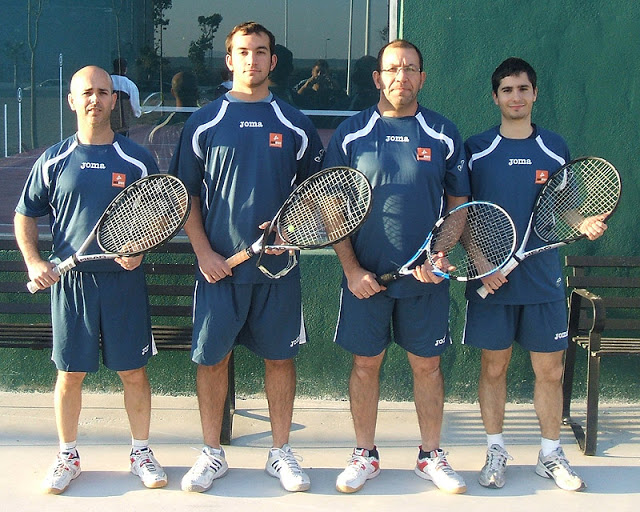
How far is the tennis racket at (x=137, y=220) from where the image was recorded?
341 cm

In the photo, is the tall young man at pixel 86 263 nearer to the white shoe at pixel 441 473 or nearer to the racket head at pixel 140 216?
the racket head at pixel 140 216

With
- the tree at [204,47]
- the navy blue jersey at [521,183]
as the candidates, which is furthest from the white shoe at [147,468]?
the tree at [204,47]

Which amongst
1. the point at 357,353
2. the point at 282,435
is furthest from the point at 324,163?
the point at 282,435

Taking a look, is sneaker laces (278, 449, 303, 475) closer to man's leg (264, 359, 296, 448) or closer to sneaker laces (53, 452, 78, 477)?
man's leg (264, 359, 296, 448)

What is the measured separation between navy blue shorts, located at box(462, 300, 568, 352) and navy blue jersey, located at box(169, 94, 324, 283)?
2.98 feet

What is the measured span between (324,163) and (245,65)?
532mm

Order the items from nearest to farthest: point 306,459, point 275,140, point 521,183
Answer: point 275,140, point 521,183, point 306,459

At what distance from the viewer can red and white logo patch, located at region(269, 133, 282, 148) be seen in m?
3.54

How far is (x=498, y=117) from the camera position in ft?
15.3

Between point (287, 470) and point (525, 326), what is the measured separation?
1.24 meters

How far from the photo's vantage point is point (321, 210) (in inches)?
135

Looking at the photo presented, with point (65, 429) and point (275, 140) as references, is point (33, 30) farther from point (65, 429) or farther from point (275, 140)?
point (65, 429)

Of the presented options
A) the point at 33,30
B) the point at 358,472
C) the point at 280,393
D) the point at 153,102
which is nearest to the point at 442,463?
the point at 358,472

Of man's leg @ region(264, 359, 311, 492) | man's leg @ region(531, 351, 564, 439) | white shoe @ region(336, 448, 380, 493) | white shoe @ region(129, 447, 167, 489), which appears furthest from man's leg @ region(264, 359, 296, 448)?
man's leg @ region(531, 351, 564, 439)
